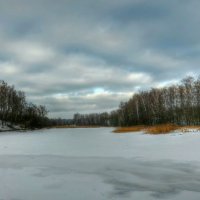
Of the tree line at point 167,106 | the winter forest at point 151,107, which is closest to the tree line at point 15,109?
the winter forest at point 151,107

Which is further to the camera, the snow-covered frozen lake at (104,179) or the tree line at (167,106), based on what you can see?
the tree line at (167,106)

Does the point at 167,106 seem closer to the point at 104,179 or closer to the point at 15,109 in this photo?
the point at 15,109

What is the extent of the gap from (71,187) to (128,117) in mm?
79084

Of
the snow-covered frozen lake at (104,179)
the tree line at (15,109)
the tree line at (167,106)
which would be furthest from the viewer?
the tree line at (15,109)

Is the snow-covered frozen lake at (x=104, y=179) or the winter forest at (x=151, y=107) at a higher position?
the winter forest at (x=151, y=107)

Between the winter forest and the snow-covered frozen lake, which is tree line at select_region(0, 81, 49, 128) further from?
the snow-covered frozen lake

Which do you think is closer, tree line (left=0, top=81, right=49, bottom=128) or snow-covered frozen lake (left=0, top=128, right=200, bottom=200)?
snow-covered frozen lake (left=0, top=128, right=200, bottom=200)

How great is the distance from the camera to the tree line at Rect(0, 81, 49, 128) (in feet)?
281

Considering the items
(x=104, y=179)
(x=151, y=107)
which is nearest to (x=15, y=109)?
(x=151, y=107)

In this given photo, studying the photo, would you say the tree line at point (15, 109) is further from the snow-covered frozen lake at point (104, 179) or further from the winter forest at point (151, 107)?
the snow-covered frozen lake at point (104, 179)

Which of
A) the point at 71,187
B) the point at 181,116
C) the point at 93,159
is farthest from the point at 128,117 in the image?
the point at 71,187

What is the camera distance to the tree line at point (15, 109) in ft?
281

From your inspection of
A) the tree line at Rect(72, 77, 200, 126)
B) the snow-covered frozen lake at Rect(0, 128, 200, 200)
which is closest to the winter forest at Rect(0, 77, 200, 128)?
the tree line at Rect(72, 77, 200, 126)

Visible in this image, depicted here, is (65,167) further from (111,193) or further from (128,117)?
(128,117)
